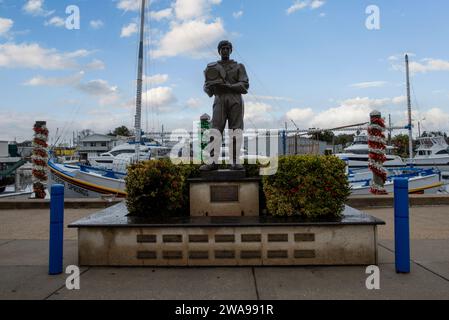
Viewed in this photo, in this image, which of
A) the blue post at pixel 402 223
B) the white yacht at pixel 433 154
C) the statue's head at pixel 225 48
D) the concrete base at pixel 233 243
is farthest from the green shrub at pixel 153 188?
the white yacht at pixel 433 154

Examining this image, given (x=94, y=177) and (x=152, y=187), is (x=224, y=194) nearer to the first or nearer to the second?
(x=152, y=187)

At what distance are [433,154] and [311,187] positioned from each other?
37754 mm

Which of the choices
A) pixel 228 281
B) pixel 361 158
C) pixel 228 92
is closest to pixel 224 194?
pixel 228 92

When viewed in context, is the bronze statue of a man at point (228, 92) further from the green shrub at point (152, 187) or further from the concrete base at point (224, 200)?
the green shrub at point (152, 187)

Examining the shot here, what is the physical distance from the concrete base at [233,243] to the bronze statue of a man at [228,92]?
251 cm

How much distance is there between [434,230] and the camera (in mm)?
8539

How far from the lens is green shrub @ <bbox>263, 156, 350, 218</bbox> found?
6.28 meters

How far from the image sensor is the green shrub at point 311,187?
6.28 m

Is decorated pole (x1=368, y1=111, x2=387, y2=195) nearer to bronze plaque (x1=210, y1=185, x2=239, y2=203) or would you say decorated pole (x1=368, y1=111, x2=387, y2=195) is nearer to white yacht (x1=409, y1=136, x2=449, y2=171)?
bronze plaque (x1=210, y1=185, x2=239, y2=203)

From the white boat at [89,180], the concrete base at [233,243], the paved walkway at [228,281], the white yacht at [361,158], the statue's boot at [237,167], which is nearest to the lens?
the paved walkway at [228,281]

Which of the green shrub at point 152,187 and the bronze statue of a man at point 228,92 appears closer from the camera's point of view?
the green shrub at point 152,187

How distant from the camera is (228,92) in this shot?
8.07m

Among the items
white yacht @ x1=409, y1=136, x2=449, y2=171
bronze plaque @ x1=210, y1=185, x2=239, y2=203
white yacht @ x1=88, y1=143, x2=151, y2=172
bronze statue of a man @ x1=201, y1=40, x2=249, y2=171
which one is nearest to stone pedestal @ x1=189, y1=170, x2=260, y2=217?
bronze plaque @ x1=210, y1=185, x2=239, y2=203
